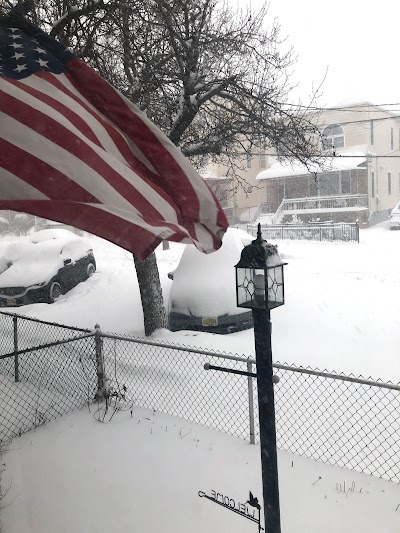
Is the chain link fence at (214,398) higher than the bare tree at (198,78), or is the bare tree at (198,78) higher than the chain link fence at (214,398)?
the bare tree at (198,78)

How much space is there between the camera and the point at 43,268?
1245 centimetres

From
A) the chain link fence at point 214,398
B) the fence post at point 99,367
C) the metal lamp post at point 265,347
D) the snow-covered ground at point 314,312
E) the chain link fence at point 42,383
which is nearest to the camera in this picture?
the metal lamp post at point 265,347

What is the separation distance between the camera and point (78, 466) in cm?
423

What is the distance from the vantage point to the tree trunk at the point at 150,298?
28.3 ft

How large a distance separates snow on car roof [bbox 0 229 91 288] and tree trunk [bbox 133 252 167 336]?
451cm

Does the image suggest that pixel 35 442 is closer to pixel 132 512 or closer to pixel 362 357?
pixel 132 512

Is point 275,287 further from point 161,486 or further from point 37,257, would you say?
point 37,257

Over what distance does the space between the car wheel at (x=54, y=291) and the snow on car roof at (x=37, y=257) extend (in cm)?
23

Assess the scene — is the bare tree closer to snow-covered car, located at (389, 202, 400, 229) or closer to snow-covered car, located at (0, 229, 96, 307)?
snow-covered car, located at (0, 229, 96, 307)

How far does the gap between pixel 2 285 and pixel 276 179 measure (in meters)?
26.6

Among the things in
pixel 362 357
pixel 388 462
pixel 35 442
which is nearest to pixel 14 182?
pixel 35 442

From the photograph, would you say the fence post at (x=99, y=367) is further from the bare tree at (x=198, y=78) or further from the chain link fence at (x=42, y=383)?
the bare tree at (x=198, y=78)

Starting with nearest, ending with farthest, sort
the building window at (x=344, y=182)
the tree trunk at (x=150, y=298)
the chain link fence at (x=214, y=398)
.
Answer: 1. the chain link fence at (x=214, y=398)
2. the tree trunk at (x=150, y=298)
3. the building window at (x=344, y=182)

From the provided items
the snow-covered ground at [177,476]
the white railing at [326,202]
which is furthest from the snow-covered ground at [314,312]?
the white railing at [326,202]
